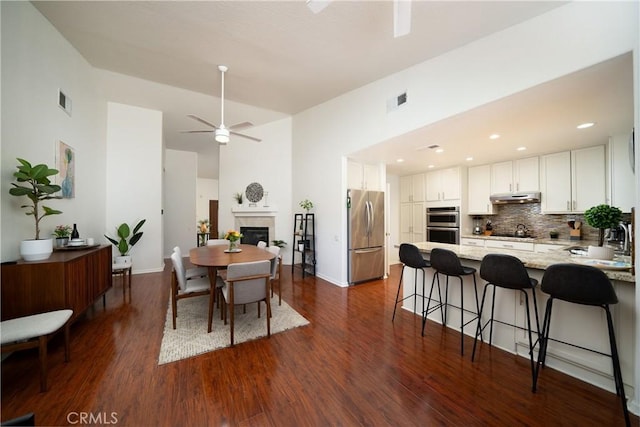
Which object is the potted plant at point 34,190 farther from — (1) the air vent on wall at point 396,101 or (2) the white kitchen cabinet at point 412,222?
(2) the white kitchen cabinet at point 412,222

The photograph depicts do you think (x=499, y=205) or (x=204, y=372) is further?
(x=499, y=205)

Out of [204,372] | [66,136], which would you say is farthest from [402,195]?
[66,136]

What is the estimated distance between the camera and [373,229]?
4.54 m

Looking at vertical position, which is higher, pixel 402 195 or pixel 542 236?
pixel 402 195

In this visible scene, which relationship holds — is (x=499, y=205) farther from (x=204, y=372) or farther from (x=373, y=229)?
(x=204, y=372)

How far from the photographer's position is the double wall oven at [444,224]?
16.9 feet

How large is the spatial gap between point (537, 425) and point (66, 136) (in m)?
5.76

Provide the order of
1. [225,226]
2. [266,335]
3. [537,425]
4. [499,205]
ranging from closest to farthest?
[537,425] → [266,335] → [499,205] → [225,226]

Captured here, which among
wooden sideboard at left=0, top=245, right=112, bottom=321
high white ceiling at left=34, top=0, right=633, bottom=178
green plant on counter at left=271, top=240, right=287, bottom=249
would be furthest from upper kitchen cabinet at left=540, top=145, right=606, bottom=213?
wooden sideboard at left=0, top=245, right=112, bottom=321

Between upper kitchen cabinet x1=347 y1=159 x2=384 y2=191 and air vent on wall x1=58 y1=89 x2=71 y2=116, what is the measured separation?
4295mm

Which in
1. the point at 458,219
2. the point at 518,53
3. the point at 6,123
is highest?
the point at 518,53

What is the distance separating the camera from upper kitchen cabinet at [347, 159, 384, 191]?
453 cm

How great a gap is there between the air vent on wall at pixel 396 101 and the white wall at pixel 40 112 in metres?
4.19

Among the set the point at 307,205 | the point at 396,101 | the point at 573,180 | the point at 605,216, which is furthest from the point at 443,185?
the point at 605,216
